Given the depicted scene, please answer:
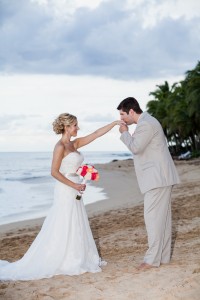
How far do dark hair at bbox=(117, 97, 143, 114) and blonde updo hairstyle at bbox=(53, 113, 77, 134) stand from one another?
26.9 inches

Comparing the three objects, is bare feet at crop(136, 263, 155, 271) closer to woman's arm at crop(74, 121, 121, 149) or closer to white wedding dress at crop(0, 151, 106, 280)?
white wedding dress at crop(0, 151, 106, 280)

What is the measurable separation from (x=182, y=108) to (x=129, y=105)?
5265 cm

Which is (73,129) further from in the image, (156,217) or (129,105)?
(156,217)

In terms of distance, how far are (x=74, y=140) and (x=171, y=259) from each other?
1942 mm

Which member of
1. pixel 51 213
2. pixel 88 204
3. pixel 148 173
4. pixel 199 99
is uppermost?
pixel 199 99

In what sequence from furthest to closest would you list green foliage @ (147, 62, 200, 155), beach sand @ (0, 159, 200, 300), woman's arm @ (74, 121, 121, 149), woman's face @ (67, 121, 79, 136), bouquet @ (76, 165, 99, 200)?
green foliage @ (147, 62, 200, 155) → woman's arm @ (74, 121, 121, 149) → woman's face @ (67, 121, 79, 136) → bouquet @ (76, 165, 99, 200) → beach sand @ (0, 159, 200, 300)

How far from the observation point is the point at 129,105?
529 cm

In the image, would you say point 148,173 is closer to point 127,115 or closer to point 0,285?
point 127,115

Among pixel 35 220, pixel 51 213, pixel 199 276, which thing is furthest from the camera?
pixel 35 220

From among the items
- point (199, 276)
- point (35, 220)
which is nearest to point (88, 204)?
point (35, 220)

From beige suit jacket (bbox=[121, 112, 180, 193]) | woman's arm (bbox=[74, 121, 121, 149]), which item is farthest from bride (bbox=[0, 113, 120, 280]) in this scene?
beige suit jacket (bbox=[121, 112, 180, 193])

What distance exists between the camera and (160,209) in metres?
5.30

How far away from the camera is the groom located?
5219 millimetres

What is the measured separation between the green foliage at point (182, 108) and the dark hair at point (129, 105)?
135 feet
